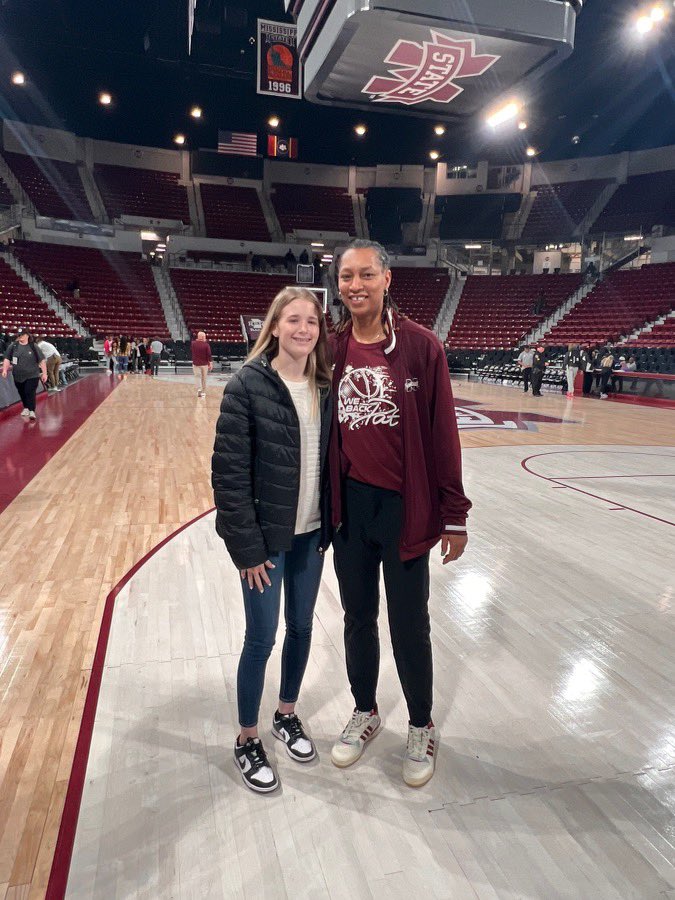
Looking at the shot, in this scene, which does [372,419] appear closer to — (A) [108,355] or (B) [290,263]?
(A) [108,355]

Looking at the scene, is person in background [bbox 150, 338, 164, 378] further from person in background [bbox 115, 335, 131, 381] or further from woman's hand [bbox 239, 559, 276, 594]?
woman's hand [bbox 239, 559, 276, 594]

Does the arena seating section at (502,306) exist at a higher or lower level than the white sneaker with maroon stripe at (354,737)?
higher

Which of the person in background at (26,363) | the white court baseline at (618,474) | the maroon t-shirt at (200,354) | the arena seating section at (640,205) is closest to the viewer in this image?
the white court baseline at (618,474)

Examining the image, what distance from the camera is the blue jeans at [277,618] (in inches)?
66.8

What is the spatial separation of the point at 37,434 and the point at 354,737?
7.01m

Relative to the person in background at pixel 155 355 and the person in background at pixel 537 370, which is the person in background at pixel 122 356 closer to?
the person in background at pixel 155 355

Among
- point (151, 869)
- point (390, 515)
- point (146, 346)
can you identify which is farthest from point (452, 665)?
point (146, 346)

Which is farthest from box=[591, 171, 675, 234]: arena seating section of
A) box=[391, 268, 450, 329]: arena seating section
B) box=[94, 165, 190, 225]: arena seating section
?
box=[94, 165, 190, 225]: arena seating section

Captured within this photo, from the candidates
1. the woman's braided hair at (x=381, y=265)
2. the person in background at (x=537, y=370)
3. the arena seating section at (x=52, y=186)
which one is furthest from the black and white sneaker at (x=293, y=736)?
the arena seating section at (x=52, y=186)

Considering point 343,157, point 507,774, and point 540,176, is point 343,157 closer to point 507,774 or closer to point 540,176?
point 540,176

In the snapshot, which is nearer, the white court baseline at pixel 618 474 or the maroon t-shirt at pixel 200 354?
the white court baseline at pixel 618 474

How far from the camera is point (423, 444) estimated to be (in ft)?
5.56

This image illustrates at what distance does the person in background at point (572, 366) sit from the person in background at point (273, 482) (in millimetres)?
14151

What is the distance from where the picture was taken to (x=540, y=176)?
27859 millimetres
